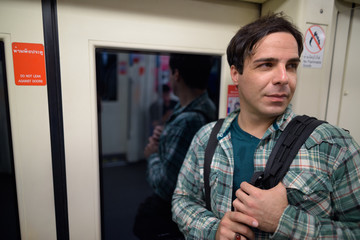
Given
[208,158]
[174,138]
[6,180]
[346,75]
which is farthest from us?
[174,138]

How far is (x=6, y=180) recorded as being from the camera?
122cm

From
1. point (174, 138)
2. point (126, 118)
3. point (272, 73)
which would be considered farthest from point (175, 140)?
point (272, 73)

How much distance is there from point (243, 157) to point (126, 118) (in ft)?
2.49

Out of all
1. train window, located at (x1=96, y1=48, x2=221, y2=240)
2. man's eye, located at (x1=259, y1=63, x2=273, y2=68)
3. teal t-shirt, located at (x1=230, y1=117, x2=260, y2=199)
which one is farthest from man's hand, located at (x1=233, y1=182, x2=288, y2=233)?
train window, located at (x1=96, y1=48, x2=221, y2=240)

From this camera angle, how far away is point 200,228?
1.04m

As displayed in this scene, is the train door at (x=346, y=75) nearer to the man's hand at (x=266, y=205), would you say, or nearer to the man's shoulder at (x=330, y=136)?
the man's shoulder at (x=330, y=136)

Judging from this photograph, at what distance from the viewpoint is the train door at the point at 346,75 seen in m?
1.36

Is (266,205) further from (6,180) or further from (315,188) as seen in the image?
(6,180)

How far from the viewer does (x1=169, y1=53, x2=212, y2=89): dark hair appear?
141cm

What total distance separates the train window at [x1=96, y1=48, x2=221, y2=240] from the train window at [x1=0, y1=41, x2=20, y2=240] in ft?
1.44

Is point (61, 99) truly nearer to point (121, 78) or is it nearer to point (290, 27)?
point (121, 78)

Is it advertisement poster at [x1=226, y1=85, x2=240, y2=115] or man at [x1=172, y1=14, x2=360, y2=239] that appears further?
advertisement poster at [x1=226, y1=85, x2=240, y2=115]

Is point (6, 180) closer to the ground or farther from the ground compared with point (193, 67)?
closer to the ground

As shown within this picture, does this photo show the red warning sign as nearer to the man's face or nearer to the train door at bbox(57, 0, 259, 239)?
the train door at bbox(57, 0, 259, 239)
